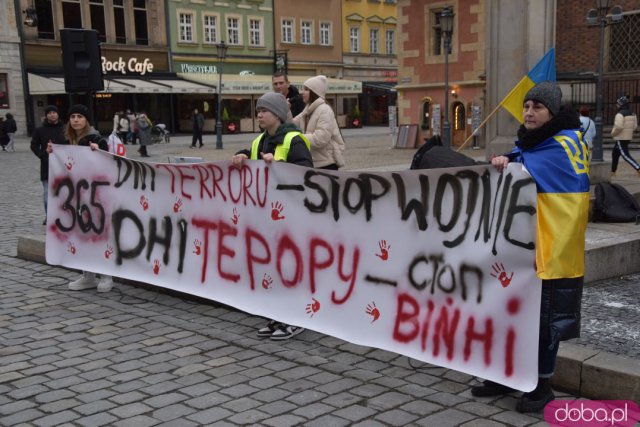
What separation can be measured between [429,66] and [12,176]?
16.9 metres

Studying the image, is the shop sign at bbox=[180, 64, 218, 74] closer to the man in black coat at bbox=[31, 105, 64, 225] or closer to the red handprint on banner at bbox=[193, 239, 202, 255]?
the man in black coat at bbox=[31, 105, 64, 225]

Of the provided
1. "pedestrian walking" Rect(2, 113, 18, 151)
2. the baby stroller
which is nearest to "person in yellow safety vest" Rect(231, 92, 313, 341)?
"pedestrian walking" Rect(2, 113, 18, 151)

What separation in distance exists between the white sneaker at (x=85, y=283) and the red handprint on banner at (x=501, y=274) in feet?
14.6

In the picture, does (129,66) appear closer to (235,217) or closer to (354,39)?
(354,39)

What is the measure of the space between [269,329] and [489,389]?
192 centimetres

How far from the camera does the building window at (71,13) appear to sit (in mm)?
39594

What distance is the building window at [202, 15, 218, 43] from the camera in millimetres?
45875

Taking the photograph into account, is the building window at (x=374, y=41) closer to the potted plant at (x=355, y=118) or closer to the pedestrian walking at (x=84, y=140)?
the potted plant at (x=355, y=118)

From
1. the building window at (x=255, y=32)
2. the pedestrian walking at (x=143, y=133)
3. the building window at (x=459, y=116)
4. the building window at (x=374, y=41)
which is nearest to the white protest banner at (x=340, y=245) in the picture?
the pedestrian walking at (x=143, y=133)

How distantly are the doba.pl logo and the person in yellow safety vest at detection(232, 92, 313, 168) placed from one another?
8.07ft

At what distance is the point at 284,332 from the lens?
18.0 feet

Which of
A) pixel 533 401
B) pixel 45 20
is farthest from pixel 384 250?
pixel 45 20

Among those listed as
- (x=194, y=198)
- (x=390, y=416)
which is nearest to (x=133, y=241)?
(x=194, y=198)

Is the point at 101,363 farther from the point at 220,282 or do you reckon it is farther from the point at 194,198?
the point at 194,198
